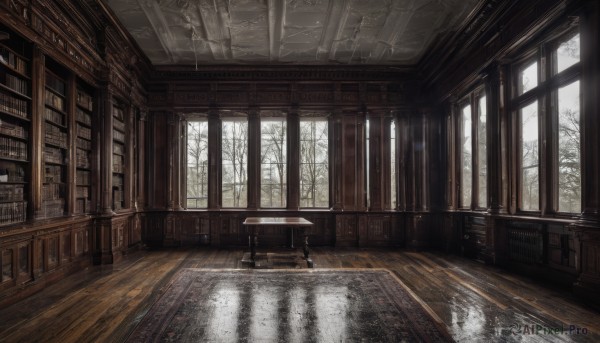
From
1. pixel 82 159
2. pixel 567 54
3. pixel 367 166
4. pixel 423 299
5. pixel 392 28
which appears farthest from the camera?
pixel 367 166

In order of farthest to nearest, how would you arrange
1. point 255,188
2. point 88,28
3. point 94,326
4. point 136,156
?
point 255,188 → point 136,156 → point 88,28 → point 94,326

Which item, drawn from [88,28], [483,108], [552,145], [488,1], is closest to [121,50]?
[88,28]

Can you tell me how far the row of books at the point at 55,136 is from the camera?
446 centimetres

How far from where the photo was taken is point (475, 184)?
6.02 m

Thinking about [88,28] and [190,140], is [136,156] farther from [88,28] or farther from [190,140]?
[88,28]

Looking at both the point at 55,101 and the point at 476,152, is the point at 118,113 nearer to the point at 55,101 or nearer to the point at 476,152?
the point at 55,101

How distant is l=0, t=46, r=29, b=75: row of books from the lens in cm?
370

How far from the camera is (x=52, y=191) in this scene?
4.68m

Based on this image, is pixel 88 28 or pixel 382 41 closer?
pixel 88 28

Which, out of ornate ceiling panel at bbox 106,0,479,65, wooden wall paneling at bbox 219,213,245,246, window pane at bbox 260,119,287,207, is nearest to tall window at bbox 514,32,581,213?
ornate ceiling panel at bbox 106,0,479,65

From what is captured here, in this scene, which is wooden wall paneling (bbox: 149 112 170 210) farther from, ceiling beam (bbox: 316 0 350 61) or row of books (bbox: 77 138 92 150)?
ceiling beam (bbox: 316 0 350 61)

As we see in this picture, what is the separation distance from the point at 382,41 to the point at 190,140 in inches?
165

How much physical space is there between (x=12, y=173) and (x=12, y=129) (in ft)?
1.53

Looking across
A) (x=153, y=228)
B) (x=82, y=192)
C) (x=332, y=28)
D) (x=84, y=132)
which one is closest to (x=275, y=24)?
(x=332, y=28)
